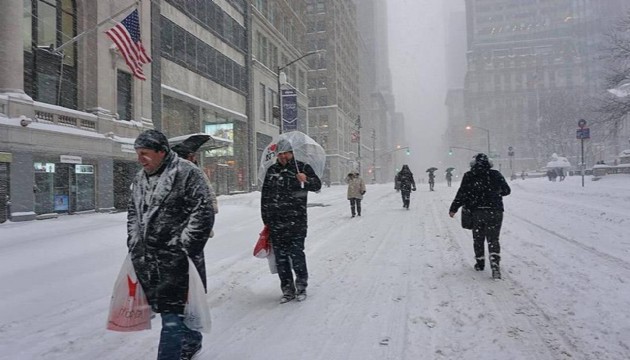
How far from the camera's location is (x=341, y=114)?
8106cm

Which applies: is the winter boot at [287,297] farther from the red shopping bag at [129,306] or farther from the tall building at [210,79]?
the tall building at [210,79]

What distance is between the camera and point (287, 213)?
17.2 feet

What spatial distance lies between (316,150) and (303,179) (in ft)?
4.99

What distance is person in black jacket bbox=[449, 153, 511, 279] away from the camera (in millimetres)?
6375

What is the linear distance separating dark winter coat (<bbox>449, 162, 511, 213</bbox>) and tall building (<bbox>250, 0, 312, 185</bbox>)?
2864cm

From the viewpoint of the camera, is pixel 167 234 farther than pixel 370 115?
No

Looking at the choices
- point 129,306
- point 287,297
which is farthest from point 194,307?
A: point 287,297

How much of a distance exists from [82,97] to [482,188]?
1806 centimetres

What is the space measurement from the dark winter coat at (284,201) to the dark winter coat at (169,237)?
215 centimetres

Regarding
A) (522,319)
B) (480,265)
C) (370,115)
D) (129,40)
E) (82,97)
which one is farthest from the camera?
(370,115)

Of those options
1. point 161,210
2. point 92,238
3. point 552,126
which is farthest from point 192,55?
point 552,126

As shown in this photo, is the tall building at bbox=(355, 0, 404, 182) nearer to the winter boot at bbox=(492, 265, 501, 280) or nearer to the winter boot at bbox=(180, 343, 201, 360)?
the winter boot at bbox=(492, 265, 501, 280)

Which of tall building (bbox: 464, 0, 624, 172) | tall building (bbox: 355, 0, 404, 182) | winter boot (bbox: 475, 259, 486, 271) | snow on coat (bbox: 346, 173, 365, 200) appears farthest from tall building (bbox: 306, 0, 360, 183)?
tall building (bbox: 464, 0, 624, 172)

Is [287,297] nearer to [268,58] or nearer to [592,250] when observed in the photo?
[592,250]
